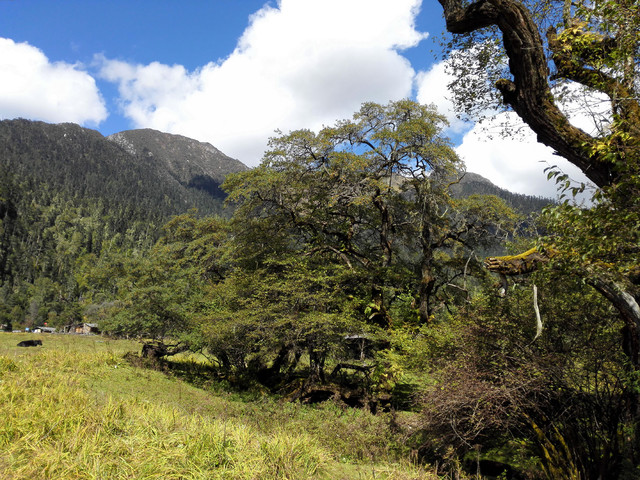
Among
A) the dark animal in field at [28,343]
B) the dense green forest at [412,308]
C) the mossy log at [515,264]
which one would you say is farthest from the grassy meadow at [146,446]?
the dark animal in field at [28,343]

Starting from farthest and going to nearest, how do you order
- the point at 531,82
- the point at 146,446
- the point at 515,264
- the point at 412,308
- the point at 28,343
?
1. the point at 28,343
2. the point at 412,308
3. the point at 515,264
4. the point at 531,82
5. the point at 146,446

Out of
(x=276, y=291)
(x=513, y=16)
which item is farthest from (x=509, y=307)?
(x=276, y=291)

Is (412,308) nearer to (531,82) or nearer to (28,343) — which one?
(531,82)

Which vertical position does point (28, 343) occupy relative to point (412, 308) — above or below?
below

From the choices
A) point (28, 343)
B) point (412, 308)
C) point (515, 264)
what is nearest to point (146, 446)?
point (515, 264)

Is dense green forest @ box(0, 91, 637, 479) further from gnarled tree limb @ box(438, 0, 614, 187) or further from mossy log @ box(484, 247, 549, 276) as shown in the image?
gnarled tree limb @ box(438, 0, 614, 187)

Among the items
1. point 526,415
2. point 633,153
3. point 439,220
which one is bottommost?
point 526,415

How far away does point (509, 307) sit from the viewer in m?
7.98

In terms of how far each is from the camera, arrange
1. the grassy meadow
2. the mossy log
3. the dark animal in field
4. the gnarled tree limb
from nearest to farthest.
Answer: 1. the grassy meadow
2. the gnarled tree limb
3. the mossy log
4. the dark animal in field

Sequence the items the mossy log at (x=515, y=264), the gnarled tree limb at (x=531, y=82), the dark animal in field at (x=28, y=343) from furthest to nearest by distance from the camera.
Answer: the dark animal in field at (x=28, y=343), the mossy log at (x=515, y=264), the gnarled tree limb at (x=531, y=82)

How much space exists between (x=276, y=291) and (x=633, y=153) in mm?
12945

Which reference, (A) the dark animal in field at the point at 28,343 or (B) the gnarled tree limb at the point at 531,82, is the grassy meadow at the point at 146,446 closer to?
(B) the gnarled tree limb at the point at 531,82

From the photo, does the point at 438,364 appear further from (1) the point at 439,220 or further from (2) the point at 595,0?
(1) the point at 439,220

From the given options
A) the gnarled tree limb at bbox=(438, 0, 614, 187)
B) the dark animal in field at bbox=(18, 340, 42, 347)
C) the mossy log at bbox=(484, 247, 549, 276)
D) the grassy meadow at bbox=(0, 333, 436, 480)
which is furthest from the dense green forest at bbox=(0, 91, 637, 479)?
the dark animal in field at bbox=(18, 340, 42, 347)
